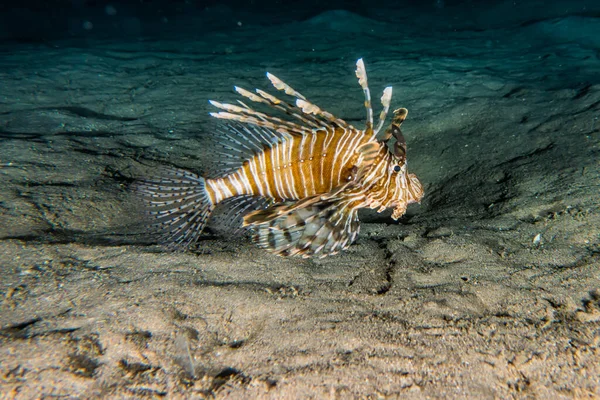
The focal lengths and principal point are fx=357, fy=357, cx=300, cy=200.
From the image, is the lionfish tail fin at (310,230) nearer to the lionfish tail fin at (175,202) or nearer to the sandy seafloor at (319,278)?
the sandy seafloor at (319,278)

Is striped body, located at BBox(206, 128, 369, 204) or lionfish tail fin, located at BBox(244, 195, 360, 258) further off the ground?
striped body, located at BBox(206, 128, 369, 204)

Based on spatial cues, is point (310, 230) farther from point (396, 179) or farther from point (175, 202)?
point (175, 202)

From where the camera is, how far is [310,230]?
2674mm

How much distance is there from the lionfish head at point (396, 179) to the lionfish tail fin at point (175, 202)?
149 centimetres

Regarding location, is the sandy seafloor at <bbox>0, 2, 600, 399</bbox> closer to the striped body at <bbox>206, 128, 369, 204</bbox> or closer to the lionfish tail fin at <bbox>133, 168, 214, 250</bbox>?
the lionfish tail fin at <bbox>133, 168, 214, 250</bbox>

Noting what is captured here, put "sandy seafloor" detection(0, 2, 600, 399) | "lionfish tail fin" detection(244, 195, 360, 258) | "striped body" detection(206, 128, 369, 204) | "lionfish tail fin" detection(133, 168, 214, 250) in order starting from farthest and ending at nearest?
1. "lionfish tail fin" detection(133, 168, 214, 250)
2. "striped body" detection(206, 128, 369, 204)
3. "lionfish tail fin" detection(244, 195, 360, 258)
4. "sandy seafloor" detection(0, 2, 600, 399)

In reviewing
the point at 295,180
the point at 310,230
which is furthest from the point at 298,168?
the point at 310,230

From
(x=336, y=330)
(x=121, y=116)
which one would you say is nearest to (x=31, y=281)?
(x=336, y=330)

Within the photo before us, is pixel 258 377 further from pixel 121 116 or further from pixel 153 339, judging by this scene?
pixel 121 116

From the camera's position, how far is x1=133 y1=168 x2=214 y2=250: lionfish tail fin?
3.06 m

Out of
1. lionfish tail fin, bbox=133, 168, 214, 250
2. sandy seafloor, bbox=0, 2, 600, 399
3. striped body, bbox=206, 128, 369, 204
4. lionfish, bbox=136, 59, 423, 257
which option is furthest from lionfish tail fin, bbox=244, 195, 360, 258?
lionfish tail fin, bbox=133, 168, 214, 250

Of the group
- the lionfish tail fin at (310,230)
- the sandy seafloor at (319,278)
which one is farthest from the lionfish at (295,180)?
the sandy seafloor at (319,278)

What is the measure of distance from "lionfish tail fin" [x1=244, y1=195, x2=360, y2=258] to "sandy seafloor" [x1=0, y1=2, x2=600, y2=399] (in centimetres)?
19

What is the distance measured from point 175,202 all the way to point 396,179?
187 centimetres
